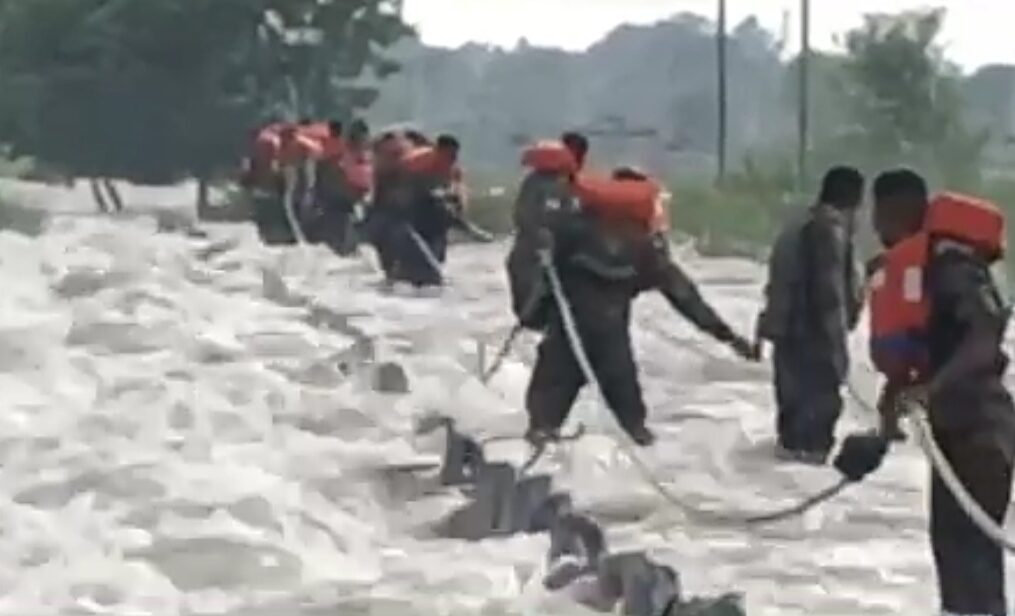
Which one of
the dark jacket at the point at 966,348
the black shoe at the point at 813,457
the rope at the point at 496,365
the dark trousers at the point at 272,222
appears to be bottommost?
the dark trousers at the point at 272,222

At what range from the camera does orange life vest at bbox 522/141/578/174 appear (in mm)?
13805

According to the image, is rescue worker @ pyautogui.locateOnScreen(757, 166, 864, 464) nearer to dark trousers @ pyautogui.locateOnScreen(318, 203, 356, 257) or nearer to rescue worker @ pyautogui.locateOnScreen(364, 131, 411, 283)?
rescue worker @ pyautogui.locateOnScreen(364, 131, 411, 283)

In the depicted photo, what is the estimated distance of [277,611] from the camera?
891 centimetres

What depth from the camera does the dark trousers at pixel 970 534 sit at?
26.3 ft

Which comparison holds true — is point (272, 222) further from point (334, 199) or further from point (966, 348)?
point (966, 348)

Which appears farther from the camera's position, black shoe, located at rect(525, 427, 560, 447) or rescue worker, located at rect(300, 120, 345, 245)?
rescue worker, located at rect(300, 120, 345, 245)

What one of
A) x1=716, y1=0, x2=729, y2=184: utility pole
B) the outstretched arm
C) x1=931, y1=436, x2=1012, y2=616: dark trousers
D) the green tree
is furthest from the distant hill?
x1=931, y1=436, x2=1012, y2=616: dark trousers

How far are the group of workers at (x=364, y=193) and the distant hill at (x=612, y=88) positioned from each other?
44074mm

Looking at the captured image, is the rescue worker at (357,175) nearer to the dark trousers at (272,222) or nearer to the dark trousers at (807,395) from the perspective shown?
the dark trousers at (272,222)

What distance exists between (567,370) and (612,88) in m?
105

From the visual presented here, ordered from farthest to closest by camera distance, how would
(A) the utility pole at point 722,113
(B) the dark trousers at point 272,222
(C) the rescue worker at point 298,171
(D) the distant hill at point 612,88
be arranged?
1. (D) the distant hill at point 612,88
2. (A) the utility pole at point 722,113
3. (B) the dark trousers at point 272,222
4. (C) the rescue worker at point 298,171

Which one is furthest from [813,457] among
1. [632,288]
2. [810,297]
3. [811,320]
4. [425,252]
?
[425,252]

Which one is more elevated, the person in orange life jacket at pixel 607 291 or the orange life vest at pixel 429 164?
the person in orange life jacket at pixel 607 291

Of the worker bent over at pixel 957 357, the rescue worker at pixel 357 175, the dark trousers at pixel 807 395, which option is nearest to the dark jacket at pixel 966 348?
the worker bent over at pixel 957 357
